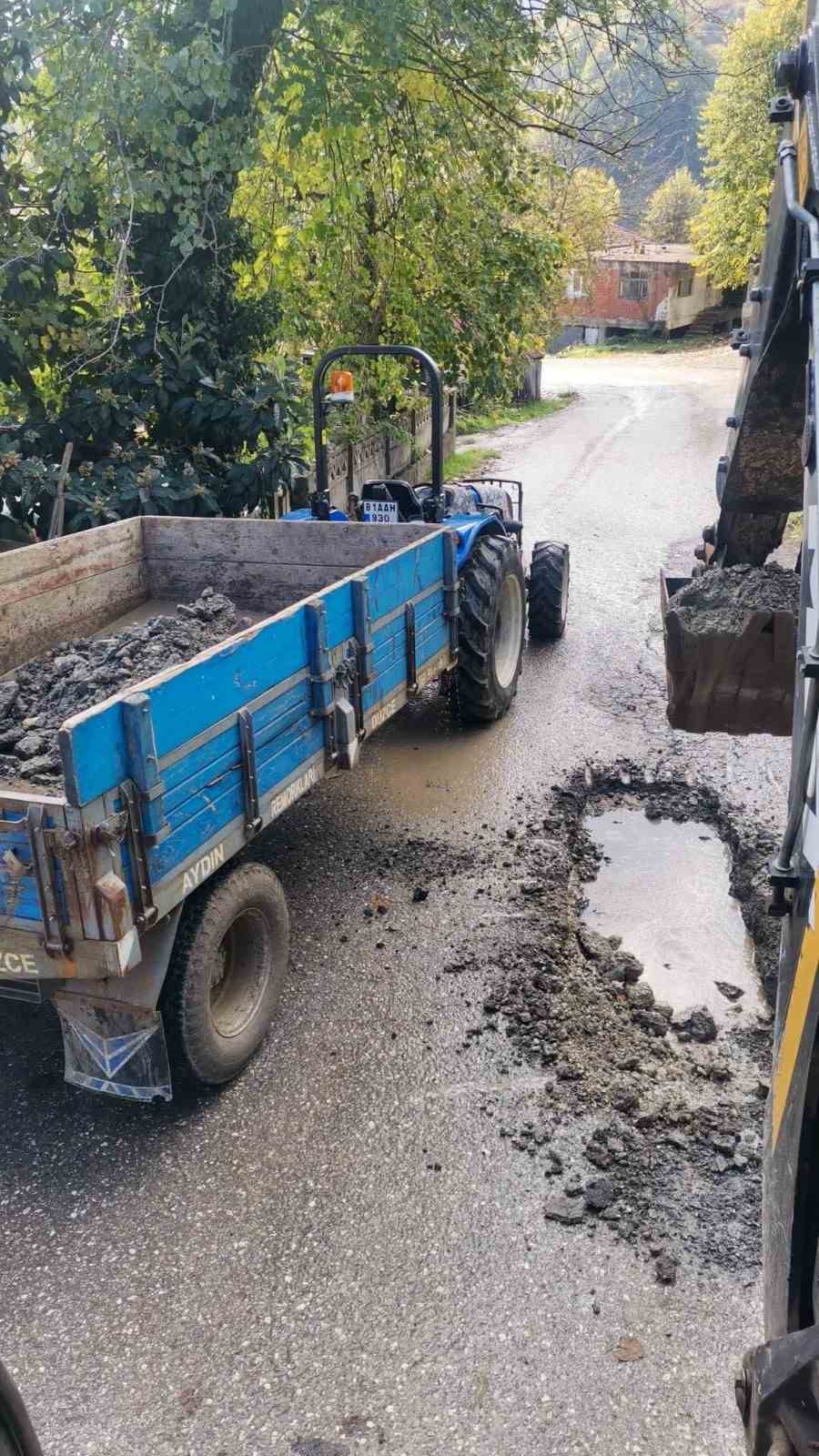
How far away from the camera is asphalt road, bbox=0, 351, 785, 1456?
2801mm

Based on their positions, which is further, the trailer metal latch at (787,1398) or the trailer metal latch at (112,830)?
A: the trailer metal latch at (112,830)

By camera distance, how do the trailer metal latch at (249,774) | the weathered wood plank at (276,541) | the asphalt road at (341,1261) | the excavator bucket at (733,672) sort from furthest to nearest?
the weathered wood plank at (276,541)
the trailer metal latch at (249,774)
the excavator bucket at (733,672)
the asphalt road at (341,1261)

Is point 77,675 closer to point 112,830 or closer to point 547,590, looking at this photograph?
point 112,830

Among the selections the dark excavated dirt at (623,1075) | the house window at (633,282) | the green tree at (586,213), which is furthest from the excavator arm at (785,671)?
the house window at (633,282)

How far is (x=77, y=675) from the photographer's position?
189 inches

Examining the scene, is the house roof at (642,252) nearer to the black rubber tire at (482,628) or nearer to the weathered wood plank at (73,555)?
the black rubber tire at (482,628)

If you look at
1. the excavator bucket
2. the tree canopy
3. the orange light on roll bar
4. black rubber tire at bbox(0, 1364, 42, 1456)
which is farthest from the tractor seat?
black rubber tire at bbox(0, 1364, 42, 1456)

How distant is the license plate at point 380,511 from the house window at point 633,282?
39696 millimetres

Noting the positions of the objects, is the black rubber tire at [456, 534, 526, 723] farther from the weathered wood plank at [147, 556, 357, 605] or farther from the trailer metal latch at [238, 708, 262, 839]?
the trailer metal latch at [238, 708, 262, 839]

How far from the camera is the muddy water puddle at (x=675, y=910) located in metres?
4.57

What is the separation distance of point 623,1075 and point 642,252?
4380 centimetres

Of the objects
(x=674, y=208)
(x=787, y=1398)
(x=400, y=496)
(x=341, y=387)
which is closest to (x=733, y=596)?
(x=787, y=1398)

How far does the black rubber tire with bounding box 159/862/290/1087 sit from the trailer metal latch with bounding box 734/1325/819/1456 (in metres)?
2.45

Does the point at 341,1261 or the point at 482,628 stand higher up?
the point at 482,628
